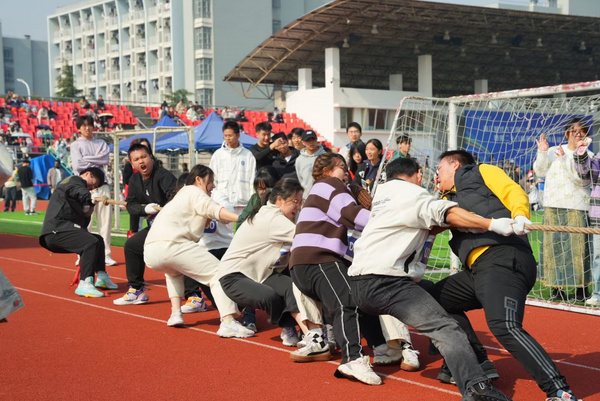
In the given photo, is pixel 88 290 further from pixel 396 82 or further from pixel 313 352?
pixel 396 82

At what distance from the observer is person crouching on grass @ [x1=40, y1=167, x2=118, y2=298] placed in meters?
9.07

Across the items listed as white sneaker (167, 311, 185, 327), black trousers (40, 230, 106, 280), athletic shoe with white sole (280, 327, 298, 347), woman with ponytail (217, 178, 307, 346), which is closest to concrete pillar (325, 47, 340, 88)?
black trousers (40, 230, 106, 280)

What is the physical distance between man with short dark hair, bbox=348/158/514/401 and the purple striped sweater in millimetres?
492

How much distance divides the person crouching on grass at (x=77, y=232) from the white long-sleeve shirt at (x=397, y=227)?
475 centimetres

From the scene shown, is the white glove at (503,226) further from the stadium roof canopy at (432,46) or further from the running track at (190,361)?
the stadium roof canopy at (432,46)

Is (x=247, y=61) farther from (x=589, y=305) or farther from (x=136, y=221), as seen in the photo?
(x=589, y=305)

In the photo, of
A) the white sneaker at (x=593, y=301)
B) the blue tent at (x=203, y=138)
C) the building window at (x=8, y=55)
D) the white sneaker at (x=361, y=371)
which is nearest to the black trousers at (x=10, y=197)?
the blue tent at (x=203, y=138)

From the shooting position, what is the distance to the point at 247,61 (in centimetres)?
4706

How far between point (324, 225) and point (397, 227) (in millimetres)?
916

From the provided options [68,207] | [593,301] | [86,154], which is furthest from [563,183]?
[86,154]

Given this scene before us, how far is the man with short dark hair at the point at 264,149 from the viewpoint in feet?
33.2

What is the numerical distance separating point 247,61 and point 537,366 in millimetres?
43789

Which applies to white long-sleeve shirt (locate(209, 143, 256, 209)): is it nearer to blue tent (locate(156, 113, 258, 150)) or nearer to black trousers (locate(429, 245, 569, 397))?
black trousers (locate(429, 245, 569, 397))

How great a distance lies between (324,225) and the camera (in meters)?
5.90
